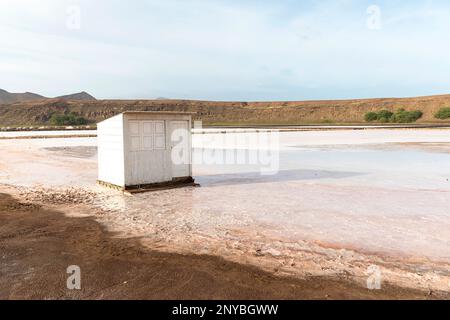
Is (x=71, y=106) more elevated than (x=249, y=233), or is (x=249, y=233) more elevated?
(x=71, y=106)

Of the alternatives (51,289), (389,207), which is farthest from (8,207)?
(389,207)

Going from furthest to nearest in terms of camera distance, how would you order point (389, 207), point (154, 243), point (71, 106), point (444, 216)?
point (71, 106) → point (389, 207) → point (444, 216) → point (154, 243)

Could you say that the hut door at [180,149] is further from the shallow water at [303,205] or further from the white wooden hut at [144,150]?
the shallow water at [303,205]

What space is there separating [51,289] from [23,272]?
2.96ft

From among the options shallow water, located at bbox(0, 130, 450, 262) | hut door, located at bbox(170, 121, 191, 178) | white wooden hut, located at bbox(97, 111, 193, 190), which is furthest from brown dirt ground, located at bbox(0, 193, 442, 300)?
hut door, located at bbox(170, 121, 191, 178)

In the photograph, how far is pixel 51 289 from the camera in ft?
16.7

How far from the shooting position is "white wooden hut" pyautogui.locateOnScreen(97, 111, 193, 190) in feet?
39.2

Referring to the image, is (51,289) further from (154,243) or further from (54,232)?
(54,232)

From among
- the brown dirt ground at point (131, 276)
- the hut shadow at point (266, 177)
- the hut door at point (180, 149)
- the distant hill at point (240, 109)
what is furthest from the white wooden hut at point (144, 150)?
the distant hill at point (240, 109)

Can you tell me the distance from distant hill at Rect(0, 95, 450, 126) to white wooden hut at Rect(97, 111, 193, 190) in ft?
314

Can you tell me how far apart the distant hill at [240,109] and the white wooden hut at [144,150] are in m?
95.7

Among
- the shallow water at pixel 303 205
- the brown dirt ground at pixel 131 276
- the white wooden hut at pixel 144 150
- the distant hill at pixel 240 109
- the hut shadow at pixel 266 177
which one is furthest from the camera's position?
the distant hill at pixel 240 109

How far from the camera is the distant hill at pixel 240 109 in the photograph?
361 ft
